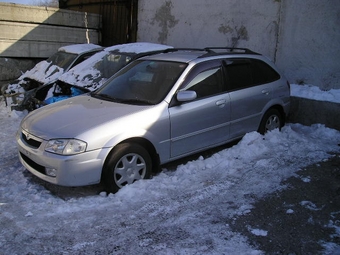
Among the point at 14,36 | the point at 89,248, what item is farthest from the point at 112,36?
the point at 89,248

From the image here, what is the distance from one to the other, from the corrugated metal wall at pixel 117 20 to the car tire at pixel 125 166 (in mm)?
8638

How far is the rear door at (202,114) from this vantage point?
4590mm

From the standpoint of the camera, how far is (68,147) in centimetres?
379

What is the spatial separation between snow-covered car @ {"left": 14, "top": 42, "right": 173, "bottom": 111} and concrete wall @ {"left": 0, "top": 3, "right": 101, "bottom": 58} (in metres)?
4.27

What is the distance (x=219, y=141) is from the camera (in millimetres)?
5168

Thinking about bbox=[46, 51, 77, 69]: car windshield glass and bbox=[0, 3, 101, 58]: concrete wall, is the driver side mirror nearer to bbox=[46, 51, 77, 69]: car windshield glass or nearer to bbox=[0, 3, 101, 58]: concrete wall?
bbox=[46, 51, 77, 69]: car windshield glass

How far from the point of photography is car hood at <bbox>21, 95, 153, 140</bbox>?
3961 millimetres

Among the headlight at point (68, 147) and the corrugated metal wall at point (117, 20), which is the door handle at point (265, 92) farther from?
the corrugated metal wall at point (117, 20)

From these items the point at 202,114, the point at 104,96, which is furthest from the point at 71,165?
the point at 202,114

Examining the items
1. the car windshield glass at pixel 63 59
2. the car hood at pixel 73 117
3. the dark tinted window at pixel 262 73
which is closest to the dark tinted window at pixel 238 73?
the dark tinted window at pixel 262 73

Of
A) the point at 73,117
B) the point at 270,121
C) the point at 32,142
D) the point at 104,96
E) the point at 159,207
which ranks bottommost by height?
the point at 159,207

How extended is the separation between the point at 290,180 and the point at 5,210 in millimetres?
3357

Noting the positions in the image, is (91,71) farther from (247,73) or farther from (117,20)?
(117,20)

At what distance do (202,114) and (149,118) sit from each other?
0.87 meters
